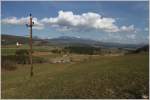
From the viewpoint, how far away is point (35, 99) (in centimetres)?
1441

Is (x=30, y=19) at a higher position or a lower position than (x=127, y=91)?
higher

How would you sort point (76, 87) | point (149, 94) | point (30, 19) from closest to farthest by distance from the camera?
point (149, 94)
point (76, 87)
point (30, 19)

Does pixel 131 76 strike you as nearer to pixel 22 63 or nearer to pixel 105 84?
pixel 105 84

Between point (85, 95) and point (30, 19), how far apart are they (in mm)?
13834

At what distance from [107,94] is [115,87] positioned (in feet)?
5.09

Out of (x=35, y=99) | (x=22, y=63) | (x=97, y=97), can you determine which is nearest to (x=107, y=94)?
(x=97, y=97)

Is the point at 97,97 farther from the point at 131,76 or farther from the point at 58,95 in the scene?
the point at 131,76

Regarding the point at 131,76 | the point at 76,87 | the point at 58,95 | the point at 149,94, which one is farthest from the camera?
the point at 131,76

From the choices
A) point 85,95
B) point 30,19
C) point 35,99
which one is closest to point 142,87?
point 85,95

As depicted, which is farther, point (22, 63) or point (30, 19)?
point (22, 63)

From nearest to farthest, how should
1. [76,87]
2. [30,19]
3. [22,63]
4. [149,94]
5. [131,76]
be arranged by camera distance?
[149,94], [76,87], [131,76], [30,19], [22,63]

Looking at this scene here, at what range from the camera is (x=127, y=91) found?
15008mm

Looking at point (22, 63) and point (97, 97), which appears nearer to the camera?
point (97, 97)

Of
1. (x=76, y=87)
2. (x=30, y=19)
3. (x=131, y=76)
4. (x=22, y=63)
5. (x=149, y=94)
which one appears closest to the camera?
(x=149, y=94)
